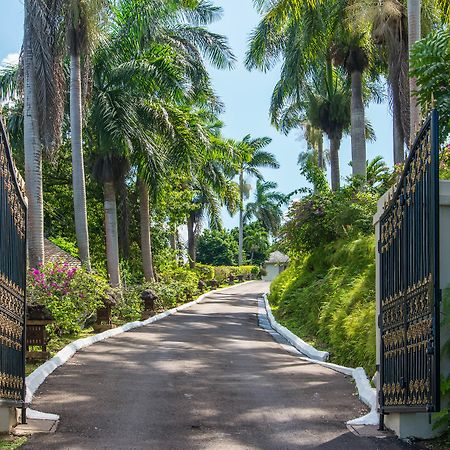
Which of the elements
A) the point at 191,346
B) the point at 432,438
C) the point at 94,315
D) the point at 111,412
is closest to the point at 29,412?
the point at 111,412

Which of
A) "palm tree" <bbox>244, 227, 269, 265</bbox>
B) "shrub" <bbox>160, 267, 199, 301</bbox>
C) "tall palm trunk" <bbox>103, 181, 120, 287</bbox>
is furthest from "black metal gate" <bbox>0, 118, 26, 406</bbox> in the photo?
"palm tree" <bbox>244, 227, 269, 265</bbox>

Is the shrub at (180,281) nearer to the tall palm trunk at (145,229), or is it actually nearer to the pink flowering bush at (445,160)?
the tall palm trunk at (145,229)

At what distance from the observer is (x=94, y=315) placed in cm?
1784

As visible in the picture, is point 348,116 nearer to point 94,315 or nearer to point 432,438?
point 94,315

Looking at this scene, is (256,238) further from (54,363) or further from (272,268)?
(54,363)

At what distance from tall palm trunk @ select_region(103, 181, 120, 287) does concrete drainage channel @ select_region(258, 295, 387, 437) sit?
5718 millimetres

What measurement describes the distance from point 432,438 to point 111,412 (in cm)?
319

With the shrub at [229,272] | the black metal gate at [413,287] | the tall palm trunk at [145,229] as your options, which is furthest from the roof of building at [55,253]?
the shrub at [229,272]

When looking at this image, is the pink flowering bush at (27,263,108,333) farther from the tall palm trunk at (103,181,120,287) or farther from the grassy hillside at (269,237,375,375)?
the tall palm trunk at (103,181,120,287)

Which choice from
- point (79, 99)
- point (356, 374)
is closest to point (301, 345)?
point (356, 374)

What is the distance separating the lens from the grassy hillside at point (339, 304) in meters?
10.6

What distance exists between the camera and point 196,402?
25.2 feet

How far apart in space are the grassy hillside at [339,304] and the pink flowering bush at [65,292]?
16.3ft

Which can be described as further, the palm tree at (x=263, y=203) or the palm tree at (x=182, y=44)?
the palm tree at (x=263, y=203)
